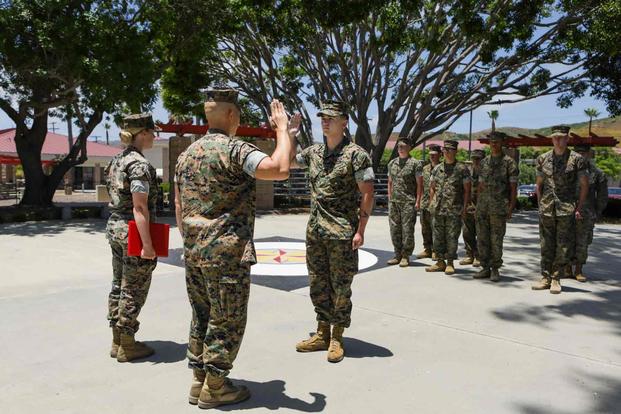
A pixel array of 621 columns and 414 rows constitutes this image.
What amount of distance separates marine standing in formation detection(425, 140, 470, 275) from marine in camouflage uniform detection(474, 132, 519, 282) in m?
0.36

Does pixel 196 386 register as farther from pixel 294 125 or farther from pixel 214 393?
pixel 294 125

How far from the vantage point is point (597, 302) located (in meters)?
5.67

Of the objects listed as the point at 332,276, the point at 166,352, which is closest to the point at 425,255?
the point at 332,276

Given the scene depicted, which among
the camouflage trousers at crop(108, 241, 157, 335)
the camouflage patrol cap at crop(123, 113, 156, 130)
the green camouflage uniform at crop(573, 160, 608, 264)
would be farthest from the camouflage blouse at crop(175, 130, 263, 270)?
the green camouflage uniform at crop(573, 160, 608, 264)

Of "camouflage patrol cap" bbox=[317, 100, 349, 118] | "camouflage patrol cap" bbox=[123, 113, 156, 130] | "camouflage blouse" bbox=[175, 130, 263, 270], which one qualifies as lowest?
"camouflage blouse" bbox=[175, 130, 263, 270]

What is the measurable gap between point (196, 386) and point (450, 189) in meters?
4.97

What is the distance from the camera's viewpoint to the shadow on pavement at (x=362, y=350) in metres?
4.01

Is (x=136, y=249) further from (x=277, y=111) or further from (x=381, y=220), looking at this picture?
(x=381, y=220)

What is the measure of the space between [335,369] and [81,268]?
494 centimetres

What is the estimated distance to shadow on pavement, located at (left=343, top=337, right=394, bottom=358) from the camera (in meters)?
4.01

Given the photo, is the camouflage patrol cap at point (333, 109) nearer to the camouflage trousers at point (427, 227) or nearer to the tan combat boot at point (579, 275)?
the camouflage trousers at point (427, 227)

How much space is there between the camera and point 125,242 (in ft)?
12.4

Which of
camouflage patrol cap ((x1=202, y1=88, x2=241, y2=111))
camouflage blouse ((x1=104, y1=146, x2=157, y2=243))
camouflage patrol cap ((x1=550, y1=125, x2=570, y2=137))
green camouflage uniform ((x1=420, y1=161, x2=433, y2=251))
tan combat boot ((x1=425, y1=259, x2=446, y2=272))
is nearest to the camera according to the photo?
camouflage patrol cap ((x1=202, y1=88, x2=241, y2=111))

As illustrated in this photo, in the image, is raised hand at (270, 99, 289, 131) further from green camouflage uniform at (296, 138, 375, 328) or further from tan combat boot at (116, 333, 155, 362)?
tan combat boot at (116, 333, 155, 362)
